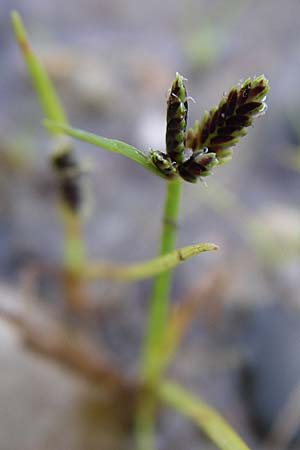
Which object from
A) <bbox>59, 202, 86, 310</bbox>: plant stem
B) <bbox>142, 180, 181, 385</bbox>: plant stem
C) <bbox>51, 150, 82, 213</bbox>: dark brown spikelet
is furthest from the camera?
<bbox>59, 202, 86, 310</bbox>: plant stem

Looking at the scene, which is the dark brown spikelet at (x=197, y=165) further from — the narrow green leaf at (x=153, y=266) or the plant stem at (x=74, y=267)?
the plant stem at (x=74, y=267)

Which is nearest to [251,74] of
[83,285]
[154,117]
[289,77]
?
[289,77]

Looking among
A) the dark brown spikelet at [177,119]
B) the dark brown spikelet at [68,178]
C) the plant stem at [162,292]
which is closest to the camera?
the dark brown spikelet at [177,119]

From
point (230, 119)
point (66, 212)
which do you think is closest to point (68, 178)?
point (66, 212)

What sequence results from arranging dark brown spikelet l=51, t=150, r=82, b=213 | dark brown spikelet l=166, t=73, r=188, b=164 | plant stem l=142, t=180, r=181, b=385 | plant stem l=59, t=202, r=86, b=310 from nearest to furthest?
dark brown spikelet l=166, t=73, r=188, b=164, plant stem l=142, t=180, r=181, b=385, dark brown spikelet l=51, t=150, r=82, b=213, plant stem l=59, t=202, r=86, b=310

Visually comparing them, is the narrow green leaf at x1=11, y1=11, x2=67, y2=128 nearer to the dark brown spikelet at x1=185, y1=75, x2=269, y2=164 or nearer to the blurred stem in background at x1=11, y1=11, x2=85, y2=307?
the blurred stem in background at x1=11, y1=11, x2=85, y2=307

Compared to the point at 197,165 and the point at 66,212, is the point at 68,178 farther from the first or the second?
the point at 197,165

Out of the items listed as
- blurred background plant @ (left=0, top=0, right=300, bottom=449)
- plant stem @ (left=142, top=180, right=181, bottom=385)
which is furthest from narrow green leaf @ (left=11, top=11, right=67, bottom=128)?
blurred background plant @ (left=0, top=0, right=300, bottom=449)

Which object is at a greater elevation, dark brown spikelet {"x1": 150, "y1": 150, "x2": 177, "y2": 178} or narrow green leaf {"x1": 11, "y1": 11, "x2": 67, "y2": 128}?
narrow green leaf {"x1": 11, "y1": 11, "x2": 67, "y2": 128}

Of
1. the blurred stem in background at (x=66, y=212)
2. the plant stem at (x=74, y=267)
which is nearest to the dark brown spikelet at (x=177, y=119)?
the blurred stem in background at (x=66, y=212)

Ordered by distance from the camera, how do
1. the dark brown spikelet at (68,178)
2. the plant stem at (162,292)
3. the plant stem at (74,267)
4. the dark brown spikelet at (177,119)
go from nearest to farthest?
the dark brown spikelet at (177,119), the plant stem at (162,292), the dark brown spikelet at (68,178), the plant stem at (74,267)
